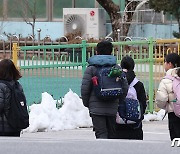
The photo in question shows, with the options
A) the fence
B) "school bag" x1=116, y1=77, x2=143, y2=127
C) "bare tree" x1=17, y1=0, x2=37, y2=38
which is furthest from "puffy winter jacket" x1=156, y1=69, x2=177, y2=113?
"bare tree" x1=17, y1=0, x2=37, y2=38

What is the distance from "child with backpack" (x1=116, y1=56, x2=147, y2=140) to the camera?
365 inches

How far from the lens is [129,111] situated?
9.24 metres

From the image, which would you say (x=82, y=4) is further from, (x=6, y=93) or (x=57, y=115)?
(x=6, y=93)

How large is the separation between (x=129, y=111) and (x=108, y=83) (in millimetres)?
434

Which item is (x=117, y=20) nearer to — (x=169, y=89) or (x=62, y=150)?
(x=169, y=89)

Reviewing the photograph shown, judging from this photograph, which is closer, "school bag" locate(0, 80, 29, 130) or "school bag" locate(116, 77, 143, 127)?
"school bag" locate(0, 80, 29, 130)

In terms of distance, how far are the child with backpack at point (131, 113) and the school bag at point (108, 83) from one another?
0.83 feet

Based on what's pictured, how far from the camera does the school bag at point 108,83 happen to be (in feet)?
29.9

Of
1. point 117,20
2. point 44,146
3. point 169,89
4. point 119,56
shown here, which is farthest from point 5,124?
point 117,20

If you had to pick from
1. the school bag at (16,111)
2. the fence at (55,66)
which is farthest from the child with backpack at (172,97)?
the fence at (55,66)

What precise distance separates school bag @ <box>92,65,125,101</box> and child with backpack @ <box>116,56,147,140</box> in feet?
0.83

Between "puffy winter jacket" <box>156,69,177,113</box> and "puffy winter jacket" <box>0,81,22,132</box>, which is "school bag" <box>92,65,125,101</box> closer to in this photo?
"puffy winter jacket" <box>156,69,177,113</box>

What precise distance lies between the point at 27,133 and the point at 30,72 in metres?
1.39

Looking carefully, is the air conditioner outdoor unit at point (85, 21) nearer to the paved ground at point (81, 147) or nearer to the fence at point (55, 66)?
the fence at point (55, 66)
